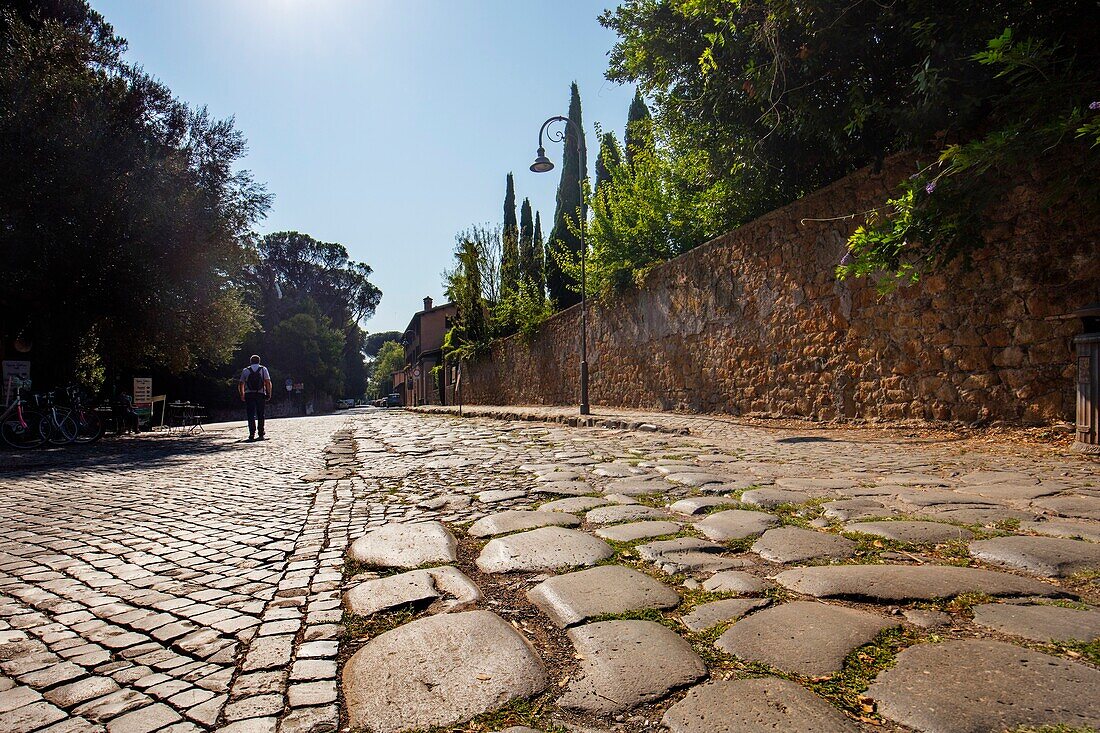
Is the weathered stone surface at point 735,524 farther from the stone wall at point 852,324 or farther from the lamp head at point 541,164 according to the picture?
the lamp head at point 541,164

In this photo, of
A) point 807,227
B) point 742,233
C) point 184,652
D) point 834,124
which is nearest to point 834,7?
point 834,124

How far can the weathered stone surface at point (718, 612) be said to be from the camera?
1.76 meters

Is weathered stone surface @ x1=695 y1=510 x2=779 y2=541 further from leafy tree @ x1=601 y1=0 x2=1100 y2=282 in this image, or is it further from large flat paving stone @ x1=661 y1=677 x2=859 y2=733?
leafy tree @ x1=601 y1=0 x2=1100 y2=282

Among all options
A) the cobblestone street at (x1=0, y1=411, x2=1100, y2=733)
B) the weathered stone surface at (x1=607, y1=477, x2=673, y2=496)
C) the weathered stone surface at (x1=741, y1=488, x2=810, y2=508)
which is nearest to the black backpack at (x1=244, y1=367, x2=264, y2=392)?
the cobblestone street at (x1=0, y1=411, x2=1100, y2=733)

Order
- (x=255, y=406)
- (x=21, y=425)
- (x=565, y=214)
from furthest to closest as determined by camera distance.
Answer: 1. (x=565, y=214)
2. (x=255, y=406)
3. (x=21, y=425)

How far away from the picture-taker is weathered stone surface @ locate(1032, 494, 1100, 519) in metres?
2.81

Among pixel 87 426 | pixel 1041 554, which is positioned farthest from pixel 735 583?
pixel 87 426

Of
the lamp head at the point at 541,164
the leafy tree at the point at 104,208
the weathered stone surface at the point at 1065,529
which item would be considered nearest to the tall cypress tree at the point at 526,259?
the lamp head at the point at 541,164

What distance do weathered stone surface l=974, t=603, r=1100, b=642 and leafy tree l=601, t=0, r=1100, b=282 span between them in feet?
11.2

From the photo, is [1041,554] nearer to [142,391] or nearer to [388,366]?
[142,391]

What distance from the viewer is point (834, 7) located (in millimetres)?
6227

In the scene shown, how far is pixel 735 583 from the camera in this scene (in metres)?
2.09

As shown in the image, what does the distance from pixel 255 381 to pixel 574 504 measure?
10746 millimetres

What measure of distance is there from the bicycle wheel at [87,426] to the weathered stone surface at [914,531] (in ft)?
43.1
